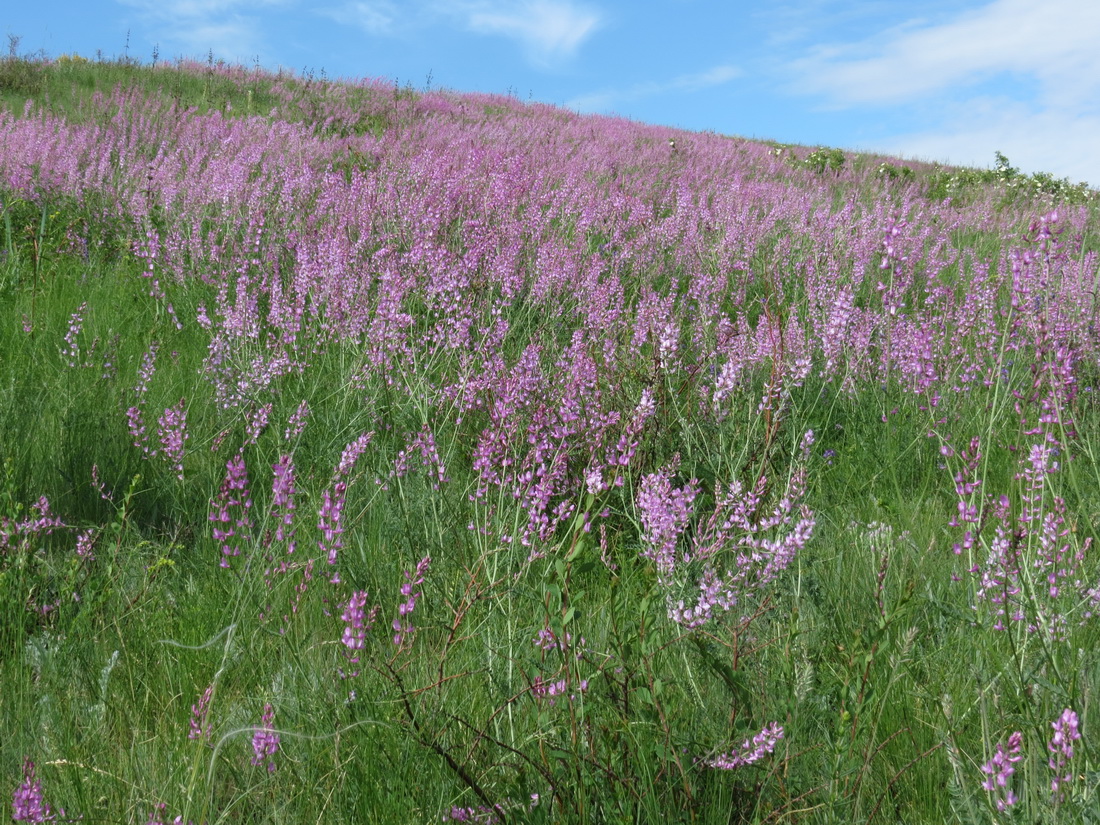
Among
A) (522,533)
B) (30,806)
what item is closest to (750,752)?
(522,533)

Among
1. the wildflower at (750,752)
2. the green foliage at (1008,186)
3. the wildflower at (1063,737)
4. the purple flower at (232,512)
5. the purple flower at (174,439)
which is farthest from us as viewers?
the green foliage at (1008,186)

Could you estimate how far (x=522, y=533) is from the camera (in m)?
2.27

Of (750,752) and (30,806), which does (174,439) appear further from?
(750,752)

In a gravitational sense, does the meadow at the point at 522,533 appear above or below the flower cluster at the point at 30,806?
above

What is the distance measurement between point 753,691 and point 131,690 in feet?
4.62

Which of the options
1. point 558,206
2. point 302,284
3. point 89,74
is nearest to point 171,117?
point 89,74

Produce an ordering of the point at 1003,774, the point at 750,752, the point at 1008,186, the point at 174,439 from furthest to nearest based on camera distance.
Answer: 1. the point at 1008,186
2. the point at 174,439
3. the point at 750,752
4. the point at 1003,774

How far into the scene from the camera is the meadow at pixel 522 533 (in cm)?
154

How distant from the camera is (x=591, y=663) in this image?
178 cm

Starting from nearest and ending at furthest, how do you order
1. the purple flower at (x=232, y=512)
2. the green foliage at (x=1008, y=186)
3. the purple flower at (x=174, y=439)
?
the purple flower at (x=232, y=512) → the purple flower at (x=174, y=439) → the green foliage at (x=1008, y=186)

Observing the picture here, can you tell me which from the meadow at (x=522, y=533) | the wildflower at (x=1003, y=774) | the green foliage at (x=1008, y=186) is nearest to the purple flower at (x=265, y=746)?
the meadow at (x=522, y=533)

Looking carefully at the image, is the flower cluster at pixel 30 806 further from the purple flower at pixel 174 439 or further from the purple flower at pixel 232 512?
the purple flower at pixel 174 439

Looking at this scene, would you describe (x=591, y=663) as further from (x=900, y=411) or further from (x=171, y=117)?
(x=171, y=117)

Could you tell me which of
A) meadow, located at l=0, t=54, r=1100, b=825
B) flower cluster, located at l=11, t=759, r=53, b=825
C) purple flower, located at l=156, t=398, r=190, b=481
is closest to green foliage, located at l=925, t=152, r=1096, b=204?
meadow, located at l=0, t=54, r=1100, b=825
